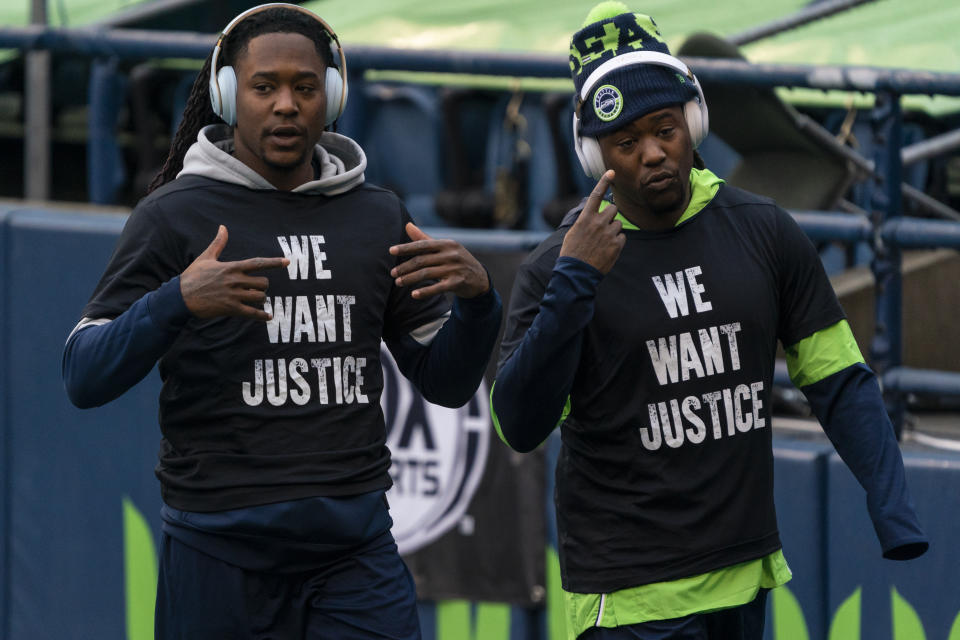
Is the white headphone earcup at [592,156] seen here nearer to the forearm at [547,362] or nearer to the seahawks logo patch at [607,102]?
the seahawks logo patch at [607,102]

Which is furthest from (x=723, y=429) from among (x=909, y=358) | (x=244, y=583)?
(x=909, y=358)

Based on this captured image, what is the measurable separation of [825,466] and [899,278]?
1.86 feet

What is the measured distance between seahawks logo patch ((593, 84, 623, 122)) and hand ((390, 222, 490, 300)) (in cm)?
39

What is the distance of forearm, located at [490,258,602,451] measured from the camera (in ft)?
9.65

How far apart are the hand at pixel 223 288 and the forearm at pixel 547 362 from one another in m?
0.52

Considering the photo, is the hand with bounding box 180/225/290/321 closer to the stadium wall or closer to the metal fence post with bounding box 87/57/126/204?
the stadium wall

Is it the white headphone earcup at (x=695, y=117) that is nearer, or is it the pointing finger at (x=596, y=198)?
the pointing finger at (x=596, y=198)

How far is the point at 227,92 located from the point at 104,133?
313 cm

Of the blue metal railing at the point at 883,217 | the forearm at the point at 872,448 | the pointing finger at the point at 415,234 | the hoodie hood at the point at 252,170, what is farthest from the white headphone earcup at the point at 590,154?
the blue metal railing at the point at 883,217

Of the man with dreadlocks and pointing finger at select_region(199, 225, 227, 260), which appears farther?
the man with dreadlocks

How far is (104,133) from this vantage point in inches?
242

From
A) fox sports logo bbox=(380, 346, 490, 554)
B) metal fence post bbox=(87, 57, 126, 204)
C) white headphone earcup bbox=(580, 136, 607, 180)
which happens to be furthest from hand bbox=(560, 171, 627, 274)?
metal fence post bbox=(87, 57, 126, 204)

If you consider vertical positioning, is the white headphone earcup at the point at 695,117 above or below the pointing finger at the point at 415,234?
above

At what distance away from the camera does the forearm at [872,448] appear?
3045 millimetres
